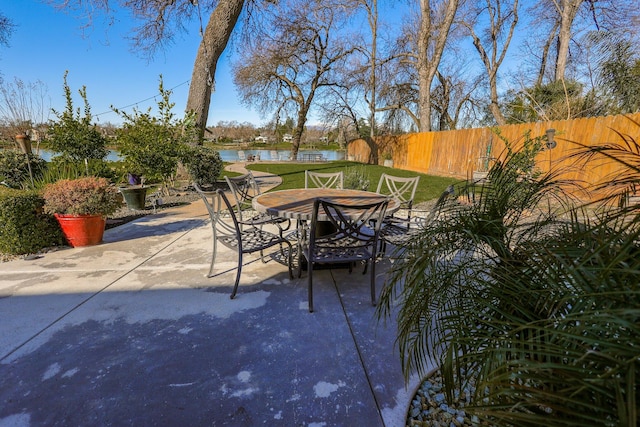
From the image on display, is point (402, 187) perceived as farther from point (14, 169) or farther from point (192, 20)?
point (192, 20)

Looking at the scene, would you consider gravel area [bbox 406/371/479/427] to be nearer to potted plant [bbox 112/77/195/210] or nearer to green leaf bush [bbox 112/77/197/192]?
potted plant [bbox 112/77/195/210]

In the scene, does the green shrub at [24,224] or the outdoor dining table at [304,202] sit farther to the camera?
the green shrub at [24,224]

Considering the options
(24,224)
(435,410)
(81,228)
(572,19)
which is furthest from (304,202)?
(572,19)

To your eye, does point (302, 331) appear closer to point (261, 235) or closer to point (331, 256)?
point (331, 256)

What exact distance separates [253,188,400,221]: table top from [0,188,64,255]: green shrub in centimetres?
254

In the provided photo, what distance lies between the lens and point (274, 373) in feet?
5.14

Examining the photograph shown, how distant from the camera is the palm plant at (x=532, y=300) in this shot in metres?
0.55

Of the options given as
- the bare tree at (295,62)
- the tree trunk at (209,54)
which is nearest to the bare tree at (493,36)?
the bare tree at (295,62)

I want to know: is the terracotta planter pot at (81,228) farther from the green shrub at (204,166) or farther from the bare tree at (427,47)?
the bare tree at (427,47)

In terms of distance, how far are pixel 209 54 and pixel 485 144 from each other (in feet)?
29.0

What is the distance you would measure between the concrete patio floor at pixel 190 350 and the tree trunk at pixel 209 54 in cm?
641

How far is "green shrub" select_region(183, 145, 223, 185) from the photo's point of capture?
739cm

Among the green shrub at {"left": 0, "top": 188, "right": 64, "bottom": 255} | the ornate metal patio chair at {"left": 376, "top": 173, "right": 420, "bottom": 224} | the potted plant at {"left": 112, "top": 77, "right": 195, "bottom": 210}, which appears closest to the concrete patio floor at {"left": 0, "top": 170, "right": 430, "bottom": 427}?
the green shrub at {"left": 0, "top": 188, "right": 64, "bottom": 255}

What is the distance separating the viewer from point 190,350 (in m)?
1.74
